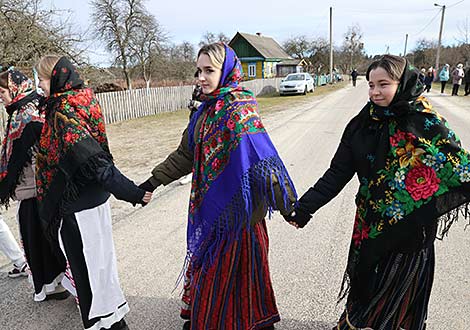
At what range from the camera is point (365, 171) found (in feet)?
6.86

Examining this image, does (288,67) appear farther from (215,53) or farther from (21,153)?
(215,53)

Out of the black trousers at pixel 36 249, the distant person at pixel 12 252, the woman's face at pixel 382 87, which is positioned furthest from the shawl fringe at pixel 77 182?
the woman's face at pixel 382 87

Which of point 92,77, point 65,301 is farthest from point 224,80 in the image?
point 92,77

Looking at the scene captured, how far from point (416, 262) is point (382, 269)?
183mm

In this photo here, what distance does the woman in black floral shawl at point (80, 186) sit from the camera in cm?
226

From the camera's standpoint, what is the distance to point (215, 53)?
2105mm

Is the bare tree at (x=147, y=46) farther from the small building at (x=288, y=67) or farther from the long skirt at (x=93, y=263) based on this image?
the long skirt at (x=93, y=263)

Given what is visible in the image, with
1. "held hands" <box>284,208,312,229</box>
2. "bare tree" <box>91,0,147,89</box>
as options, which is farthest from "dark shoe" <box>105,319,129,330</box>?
"bare tree" <box>91,0,147,89</box>

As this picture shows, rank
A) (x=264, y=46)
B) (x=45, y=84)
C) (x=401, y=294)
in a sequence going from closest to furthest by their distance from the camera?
1. (x=401, y=294)
2. (x=45, y=84)
3. (x=264, y=46)

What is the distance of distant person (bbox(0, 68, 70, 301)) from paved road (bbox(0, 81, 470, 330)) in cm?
28

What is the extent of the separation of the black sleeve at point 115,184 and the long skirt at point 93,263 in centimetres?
22

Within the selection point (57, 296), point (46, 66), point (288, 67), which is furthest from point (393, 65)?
point (288, 67)

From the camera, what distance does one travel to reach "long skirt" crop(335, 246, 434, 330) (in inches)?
79.6

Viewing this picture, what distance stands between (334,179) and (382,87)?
2.03 feet
